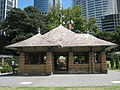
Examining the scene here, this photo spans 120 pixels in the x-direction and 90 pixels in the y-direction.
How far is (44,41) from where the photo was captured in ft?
72.6

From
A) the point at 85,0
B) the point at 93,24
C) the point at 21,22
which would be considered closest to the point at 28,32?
the point at 21,22

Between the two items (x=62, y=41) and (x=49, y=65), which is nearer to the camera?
(x=49, y=65)

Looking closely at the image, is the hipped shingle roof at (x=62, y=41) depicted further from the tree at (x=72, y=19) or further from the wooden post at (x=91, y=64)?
the tree at (x=72, y=19)

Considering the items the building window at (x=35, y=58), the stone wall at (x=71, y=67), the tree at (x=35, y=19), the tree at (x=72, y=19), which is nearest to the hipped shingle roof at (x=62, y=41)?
the stone wall at (x=71, y=67)

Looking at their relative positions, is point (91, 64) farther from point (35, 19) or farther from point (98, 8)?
point (98, 8)

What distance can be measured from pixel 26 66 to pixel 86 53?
6.14m

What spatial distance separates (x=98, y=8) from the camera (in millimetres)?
99438

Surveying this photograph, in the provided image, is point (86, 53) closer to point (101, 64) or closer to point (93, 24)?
point (101, 64)

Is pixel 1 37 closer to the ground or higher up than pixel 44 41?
higher up

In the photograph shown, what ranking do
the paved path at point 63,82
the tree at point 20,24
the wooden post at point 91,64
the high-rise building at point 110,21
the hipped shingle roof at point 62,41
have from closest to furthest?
the paved path at point 63,82, the hipped shingle roof at point 62,41, the wooden post at point 91,64, the tree at point 20,24, the high-rise building at point 110,21

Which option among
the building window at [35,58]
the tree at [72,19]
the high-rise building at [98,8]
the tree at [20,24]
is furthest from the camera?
the high-rise building at [98,8]

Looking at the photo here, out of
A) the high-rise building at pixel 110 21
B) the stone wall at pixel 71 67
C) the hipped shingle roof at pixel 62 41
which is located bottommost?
the stone wall at pixel 71 67

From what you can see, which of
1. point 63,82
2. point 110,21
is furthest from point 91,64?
point 110,21

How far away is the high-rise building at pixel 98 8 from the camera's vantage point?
86.9m
